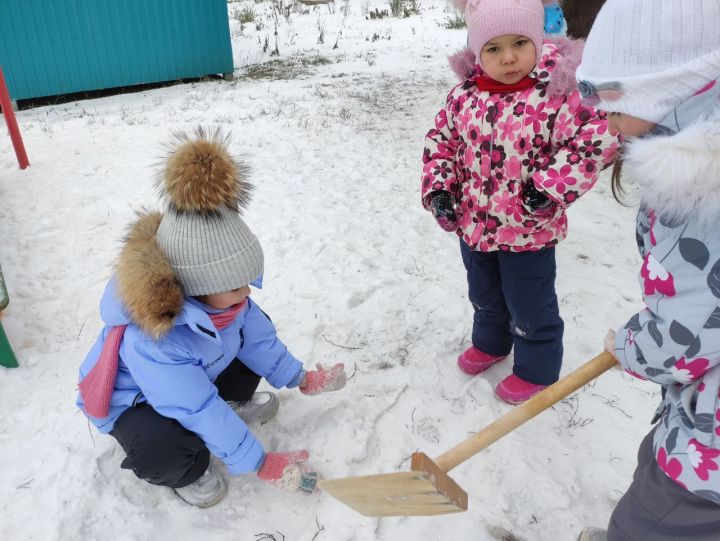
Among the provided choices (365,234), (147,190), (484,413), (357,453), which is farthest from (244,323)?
(147,190)

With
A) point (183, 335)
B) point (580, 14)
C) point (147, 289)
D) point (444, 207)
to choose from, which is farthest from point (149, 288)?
point (580, 14)

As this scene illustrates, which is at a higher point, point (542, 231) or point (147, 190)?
point (542, 231)

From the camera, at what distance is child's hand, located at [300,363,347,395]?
226cm

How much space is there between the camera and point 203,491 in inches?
73.9

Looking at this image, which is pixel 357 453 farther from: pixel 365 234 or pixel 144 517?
pixel 365 234

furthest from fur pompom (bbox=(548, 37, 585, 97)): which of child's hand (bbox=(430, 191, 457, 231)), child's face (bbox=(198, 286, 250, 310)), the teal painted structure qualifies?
the teal painted structure

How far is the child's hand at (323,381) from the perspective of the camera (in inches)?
88.8

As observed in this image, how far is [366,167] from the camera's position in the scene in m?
4.78

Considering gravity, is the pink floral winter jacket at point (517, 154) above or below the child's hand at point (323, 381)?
above

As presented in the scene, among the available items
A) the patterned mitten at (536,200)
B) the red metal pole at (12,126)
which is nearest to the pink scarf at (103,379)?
the patterned mitten at (536,200)

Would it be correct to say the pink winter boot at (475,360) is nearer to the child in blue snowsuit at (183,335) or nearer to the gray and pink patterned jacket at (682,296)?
the child in blue snowsuit at (183,335)

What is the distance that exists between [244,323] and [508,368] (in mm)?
1255

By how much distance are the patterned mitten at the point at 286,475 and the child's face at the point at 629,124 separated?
1.49 meters

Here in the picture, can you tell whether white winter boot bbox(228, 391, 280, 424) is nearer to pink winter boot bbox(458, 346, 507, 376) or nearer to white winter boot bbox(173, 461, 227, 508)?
white winter boot bbox(173, 461, 227, 508)
